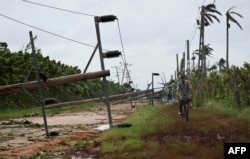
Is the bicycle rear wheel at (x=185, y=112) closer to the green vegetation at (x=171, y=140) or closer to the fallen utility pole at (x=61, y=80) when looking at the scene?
the green vegetation at (x=171, y=140)

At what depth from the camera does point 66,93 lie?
4219 cm

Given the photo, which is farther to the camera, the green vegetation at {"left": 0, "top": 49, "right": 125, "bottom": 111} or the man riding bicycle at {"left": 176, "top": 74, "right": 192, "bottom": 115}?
the green vegetation at {"left": 0, "top": 49, "right": 125, "bottom": 111}

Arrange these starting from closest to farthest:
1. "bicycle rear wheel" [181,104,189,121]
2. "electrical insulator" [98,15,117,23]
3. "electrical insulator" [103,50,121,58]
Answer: "electrical insulator" [98,15,117,23], "electrical insulator" [103,50,121,58], "bicycle rear wheel" [181,104,189,121]

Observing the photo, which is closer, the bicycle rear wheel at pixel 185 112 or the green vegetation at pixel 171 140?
the green vegetation at pixel 171 140

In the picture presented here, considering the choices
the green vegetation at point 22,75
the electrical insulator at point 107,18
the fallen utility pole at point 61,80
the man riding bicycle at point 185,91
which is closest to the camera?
the electrical insulator at point 107,18

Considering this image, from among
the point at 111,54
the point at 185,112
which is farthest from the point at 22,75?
the point at 185,112

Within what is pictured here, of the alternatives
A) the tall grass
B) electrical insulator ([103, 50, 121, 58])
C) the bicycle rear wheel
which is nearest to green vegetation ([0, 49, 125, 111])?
the bicycle rear wheel

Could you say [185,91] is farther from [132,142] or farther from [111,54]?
[132,142]

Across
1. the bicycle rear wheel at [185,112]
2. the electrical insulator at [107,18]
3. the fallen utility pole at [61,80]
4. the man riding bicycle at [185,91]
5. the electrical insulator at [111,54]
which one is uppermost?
the electrical insulator at [107,18]

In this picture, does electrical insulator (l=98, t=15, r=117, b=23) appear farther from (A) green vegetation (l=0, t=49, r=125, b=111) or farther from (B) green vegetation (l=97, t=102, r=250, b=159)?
(A) green vegetation (l=0, t=49, r=125, b=111)

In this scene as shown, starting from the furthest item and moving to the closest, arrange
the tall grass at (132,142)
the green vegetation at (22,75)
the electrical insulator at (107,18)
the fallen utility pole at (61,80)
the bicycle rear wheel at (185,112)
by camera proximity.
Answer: the green vegetation at (22,75) → the bicycle rear wheel at (185,112) → the fallen utility pole at (61,80) → the electrical insulator at (107,18) → the tall grass at (132,142)

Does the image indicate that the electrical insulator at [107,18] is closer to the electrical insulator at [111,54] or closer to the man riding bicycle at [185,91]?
the electrical insulator at [111,54]

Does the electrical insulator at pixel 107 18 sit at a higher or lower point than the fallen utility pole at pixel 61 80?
higher

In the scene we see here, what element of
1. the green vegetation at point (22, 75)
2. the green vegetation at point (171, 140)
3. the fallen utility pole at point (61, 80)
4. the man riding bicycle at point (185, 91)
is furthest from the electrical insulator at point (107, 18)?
the green vegetation at point (22, 75)
